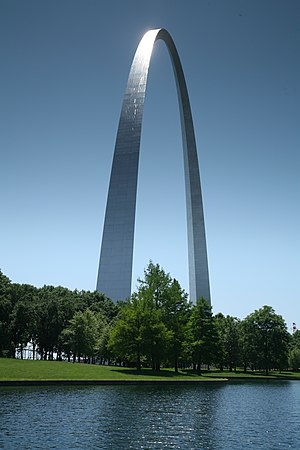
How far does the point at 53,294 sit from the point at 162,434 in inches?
2179

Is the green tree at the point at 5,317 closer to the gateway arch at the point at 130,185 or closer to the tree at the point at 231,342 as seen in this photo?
the gateway arch at the point at 130,185

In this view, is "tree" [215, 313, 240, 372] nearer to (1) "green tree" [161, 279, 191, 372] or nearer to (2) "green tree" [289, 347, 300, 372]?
(2) "green tree" [289, 347, 300, 372]

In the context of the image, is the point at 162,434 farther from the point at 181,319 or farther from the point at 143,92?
the point at 143,92

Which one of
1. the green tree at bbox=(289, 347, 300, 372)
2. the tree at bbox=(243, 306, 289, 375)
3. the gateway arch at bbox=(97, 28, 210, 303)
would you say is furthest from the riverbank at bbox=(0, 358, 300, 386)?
the green tree at bbox=(289, 347, 300, 372)

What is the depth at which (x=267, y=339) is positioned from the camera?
2650 inches

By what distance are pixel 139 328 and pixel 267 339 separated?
31.6 metres

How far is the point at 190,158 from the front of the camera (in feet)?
191

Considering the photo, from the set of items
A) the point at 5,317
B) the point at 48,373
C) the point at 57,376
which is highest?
the point at 5,317

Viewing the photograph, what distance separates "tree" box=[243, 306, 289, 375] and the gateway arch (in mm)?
15945

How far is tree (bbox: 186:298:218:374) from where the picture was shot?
5147cm

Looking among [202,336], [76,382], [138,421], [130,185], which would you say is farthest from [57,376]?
[202,336]

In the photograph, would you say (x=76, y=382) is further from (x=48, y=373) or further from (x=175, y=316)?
(x=175, y=316)

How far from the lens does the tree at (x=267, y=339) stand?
66125 millimetres

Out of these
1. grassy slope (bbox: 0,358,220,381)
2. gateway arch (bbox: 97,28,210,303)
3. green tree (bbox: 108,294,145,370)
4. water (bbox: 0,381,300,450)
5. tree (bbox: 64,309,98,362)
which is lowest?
water (bbox: 0,381,300,450)
